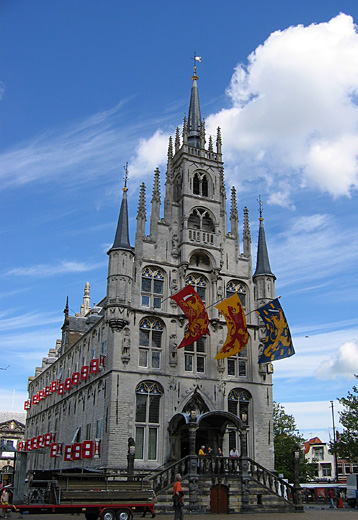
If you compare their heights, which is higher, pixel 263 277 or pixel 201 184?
pixel 201 184

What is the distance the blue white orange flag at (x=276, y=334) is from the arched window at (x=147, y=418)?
7736 millimetres

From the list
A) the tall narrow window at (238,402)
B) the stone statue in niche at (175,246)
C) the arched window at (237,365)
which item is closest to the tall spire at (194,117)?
the stone statue in niche at (175,246)

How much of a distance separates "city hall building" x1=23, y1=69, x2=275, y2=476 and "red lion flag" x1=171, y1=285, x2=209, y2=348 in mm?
2766

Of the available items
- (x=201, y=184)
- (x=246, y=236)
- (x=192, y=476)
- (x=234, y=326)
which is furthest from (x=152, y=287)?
(x=192, y=476)

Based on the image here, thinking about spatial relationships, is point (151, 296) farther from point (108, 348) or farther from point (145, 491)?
point (145, 491)

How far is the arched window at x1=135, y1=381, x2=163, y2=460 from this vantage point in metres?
35.4

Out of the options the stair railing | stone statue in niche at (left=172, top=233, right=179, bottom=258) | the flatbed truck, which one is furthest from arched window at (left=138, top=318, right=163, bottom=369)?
the flatbed truck

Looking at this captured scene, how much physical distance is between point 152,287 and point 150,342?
3.95 m

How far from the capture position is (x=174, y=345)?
37.8m

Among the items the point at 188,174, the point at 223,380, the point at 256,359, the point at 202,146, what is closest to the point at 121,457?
the point at 223,380

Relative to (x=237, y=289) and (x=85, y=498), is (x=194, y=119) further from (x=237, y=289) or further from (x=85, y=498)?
(x=85, y=498)

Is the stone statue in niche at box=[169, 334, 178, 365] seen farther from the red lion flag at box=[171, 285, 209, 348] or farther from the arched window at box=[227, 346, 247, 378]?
the arched window at box=[227, 346, 247, 378]

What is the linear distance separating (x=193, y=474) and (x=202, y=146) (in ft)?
83.7

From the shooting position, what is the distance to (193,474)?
3064 centimetres
